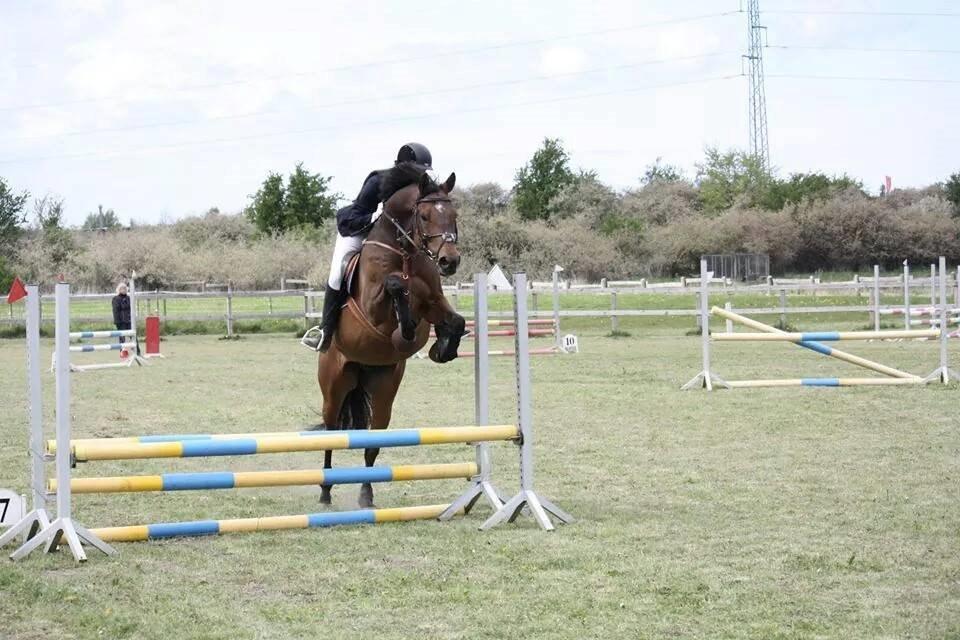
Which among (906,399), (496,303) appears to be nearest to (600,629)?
(906,399)

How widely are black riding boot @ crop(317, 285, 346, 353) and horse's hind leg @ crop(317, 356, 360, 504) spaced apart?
7.5 inches

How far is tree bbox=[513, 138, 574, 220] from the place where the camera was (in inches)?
2491

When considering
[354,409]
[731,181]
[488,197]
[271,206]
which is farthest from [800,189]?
[354,409]

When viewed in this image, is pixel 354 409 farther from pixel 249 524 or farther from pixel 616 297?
pixel 616 297

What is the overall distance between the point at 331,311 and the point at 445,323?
89 cm

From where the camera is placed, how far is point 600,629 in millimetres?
4609

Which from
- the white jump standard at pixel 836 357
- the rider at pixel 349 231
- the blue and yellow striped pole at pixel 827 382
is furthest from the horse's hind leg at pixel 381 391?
the blue and yellow striped pole at pixel 827 382

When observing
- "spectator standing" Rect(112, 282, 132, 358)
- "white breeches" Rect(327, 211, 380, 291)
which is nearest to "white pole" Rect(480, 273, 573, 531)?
"white breeches" Rect(327, 211, 380, 291)

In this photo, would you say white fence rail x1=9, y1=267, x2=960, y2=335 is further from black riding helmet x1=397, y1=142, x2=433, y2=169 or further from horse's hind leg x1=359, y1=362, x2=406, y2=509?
black riding helmet x1=397, y1=142, x2=433, y2=169

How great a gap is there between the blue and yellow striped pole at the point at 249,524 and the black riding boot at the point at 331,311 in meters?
1.49

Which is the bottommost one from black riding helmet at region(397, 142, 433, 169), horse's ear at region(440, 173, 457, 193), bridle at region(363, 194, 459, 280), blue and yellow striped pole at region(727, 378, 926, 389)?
blue and yellow striped pole at region(727, 378, 926, 389)

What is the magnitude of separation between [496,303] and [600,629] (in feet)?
109

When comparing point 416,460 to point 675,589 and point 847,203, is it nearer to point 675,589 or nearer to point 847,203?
→ point 675,589

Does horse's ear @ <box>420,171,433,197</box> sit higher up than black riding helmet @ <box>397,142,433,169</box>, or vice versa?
black riding helmet @ <box>397,142,433,169</box>
